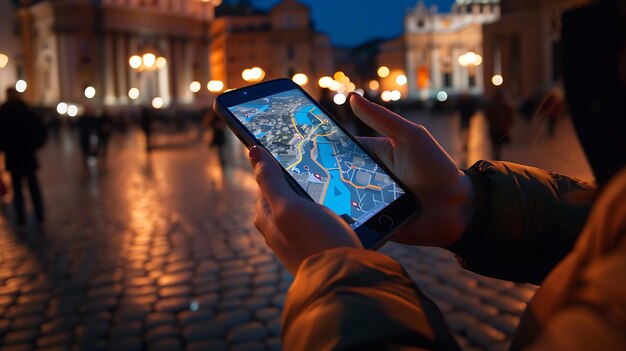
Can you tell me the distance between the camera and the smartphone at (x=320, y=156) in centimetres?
171

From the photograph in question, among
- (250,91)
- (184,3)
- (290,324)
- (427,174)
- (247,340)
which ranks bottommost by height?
(247,340)

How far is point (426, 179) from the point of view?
191cm

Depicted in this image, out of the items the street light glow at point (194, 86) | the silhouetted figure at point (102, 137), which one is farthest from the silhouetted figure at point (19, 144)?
the street light glow at point (194, 86)

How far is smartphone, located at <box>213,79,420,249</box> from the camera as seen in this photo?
5.63ft

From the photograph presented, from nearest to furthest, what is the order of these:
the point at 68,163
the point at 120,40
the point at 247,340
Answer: the point at 247,340 < the point at 68,163 < the point at 120,40

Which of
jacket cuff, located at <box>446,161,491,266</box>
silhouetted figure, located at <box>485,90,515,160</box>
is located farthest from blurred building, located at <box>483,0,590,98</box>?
jacket cuff, located at <box>446,161,491,266</box>

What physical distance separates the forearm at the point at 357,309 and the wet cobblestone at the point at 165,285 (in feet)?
9.50

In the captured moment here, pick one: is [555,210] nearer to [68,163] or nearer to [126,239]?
[126,239]

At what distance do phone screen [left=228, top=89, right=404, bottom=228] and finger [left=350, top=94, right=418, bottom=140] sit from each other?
0.10m

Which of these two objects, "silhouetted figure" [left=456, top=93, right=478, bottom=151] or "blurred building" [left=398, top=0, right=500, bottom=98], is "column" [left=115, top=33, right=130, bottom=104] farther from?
"silhouetted figure" [left=456, top=93, right=478, bottom=151]

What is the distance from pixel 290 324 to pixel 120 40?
71091 millimetres

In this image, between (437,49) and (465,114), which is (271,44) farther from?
(465,114)

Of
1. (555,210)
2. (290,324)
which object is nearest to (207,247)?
(555,210)

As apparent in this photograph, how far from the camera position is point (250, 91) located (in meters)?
2.11
